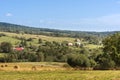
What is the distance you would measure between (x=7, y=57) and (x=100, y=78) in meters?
99.1

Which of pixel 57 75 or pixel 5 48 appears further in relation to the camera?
pixel 5 48

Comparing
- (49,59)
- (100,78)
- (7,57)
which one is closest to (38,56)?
(49,59)

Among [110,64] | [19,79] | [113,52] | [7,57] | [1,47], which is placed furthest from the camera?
[1,47]

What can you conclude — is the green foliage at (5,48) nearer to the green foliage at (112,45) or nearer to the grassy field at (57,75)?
the green foliage at (112,45)

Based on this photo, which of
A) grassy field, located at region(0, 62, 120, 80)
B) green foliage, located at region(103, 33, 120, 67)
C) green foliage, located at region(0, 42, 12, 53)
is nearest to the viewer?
grassy field, located at region(0, 62, 120, 80)

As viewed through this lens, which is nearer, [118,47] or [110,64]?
[110,64]

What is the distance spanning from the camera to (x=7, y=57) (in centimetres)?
12312

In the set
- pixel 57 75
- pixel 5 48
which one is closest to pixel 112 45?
pixel 57 75

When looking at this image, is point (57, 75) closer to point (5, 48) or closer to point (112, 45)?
point (112, 45)

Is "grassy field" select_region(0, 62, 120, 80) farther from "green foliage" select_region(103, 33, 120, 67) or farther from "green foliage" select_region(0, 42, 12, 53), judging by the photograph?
"green foliage" select_region(0, 42, 12, 53)

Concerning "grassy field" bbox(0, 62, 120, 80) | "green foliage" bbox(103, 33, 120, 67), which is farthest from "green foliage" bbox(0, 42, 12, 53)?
"grassy field" bbox(0, 62, 120, 80)

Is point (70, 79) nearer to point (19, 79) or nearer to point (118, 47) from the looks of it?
point (19, 79)

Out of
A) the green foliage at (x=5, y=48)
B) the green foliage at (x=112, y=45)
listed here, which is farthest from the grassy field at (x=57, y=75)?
the green foliage at (x=5, y=48)

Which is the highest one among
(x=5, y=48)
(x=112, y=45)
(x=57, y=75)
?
(x=112, y=45)
